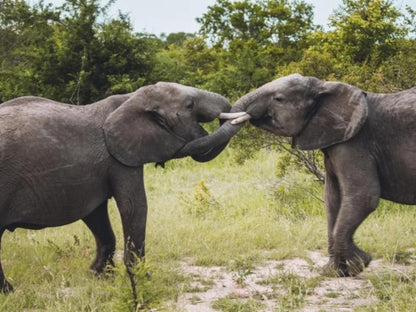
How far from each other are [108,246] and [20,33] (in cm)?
1299

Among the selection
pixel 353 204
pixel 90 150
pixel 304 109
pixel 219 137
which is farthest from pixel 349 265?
pixel 90 150

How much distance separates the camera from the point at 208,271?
5672 mm

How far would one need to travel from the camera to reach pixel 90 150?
15.8 feet

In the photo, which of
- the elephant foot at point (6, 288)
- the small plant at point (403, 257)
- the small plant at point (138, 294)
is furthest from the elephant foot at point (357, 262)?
the elephant foot at point (6, 288)

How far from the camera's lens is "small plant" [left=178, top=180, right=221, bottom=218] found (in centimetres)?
826

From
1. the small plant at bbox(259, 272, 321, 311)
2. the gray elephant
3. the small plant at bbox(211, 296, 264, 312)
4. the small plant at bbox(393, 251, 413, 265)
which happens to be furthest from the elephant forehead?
the small plant at bbox(393, 251, 413, 265)

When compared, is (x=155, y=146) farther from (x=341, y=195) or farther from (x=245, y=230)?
(x=245, y=230)

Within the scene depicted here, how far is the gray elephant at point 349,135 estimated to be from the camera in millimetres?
5004

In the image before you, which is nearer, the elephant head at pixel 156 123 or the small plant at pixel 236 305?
the small plant at pixel 236 305

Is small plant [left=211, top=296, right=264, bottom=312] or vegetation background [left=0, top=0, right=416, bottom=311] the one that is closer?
small plant [left=211, top=296, right=264, bottom=312]

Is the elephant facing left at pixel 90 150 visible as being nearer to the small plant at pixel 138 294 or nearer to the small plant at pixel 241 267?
the small plant at pixel 241 267

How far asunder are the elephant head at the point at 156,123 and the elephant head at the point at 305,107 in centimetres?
46

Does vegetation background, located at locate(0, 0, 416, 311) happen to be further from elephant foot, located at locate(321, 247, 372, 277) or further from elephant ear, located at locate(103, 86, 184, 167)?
elephant ear, located at locate(103, 86, 184, 167)

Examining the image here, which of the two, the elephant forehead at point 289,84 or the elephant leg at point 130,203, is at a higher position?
the elephant forehead at point 289,84
